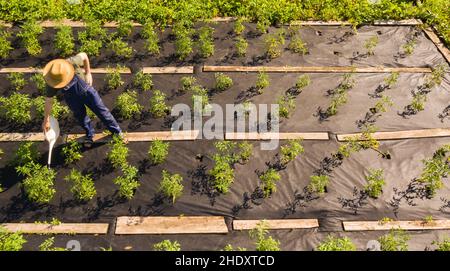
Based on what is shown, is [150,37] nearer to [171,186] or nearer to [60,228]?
[171,186]

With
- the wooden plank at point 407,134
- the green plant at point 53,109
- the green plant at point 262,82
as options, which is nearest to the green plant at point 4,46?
the green plant at point 53,109

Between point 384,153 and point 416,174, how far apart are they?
2.04 feet

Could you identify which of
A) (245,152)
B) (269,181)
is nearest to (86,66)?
(245,152)

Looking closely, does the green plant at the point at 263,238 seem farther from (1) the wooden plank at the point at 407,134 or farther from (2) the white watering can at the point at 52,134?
(2) the white watering can at the point at 52,134

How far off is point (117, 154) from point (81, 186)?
2.59ft

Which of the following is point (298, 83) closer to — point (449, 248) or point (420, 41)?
point (420, 41)

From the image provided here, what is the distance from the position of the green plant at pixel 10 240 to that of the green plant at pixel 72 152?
141cm

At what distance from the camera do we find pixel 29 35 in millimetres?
8203

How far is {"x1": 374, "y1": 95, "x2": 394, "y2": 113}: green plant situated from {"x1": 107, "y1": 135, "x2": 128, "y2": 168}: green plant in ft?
15.7

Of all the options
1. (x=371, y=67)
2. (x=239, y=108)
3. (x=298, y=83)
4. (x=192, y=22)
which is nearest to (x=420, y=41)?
(x=371, y=67)

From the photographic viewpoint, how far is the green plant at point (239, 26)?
853 cm

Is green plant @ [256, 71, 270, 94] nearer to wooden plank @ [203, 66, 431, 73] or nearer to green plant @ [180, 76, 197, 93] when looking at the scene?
wooden plank @ [203, 66, 431, 73]

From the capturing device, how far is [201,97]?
735cm

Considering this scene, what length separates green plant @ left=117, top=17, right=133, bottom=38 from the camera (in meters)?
8.41
